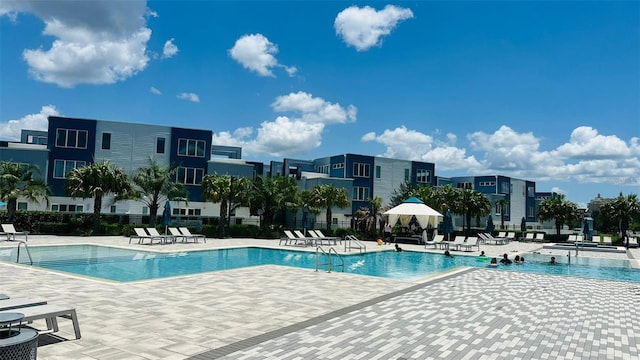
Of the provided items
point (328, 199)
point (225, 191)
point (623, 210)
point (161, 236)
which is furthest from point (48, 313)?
point (623, 210)

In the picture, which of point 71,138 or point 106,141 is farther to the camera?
point 106,141

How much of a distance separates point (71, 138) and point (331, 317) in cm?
3365

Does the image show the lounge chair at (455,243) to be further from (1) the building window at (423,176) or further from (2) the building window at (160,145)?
(2) the building window at (160,145)

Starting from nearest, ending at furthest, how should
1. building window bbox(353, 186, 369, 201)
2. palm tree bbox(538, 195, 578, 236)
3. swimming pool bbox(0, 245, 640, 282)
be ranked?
swimming pool bbox(0, 245, 640, 282)
palm tree bbox(538, 195, 578, 236)
building window bbox(353, 186, 369, 201)

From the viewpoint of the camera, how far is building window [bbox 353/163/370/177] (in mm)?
47037

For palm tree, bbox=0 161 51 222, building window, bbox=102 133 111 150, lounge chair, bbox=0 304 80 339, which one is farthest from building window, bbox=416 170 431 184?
lounge chair, bbox=0 304 80 339

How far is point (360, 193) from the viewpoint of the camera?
4722 cm

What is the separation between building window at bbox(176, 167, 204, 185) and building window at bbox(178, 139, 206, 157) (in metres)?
1.25

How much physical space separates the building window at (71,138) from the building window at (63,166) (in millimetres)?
1200

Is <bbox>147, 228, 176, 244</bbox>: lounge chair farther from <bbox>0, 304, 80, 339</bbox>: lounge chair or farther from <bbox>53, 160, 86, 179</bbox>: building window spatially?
<bbox>0, 304, 80, 339</bbox>: lounge chair

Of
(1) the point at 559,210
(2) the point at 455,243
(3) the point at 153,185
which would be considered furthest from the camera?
(1) the point at 559,210

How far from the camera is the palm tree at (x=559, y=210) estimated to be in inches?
1713

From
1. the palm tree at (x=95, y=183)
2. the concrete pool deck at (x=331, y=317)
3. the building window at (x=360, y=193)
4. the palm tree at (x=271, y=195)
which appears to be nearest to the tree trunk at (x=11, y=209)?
the palm tree at (x=95, y=183)

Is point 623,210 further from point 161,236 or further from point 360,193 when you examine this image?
point 161,236
